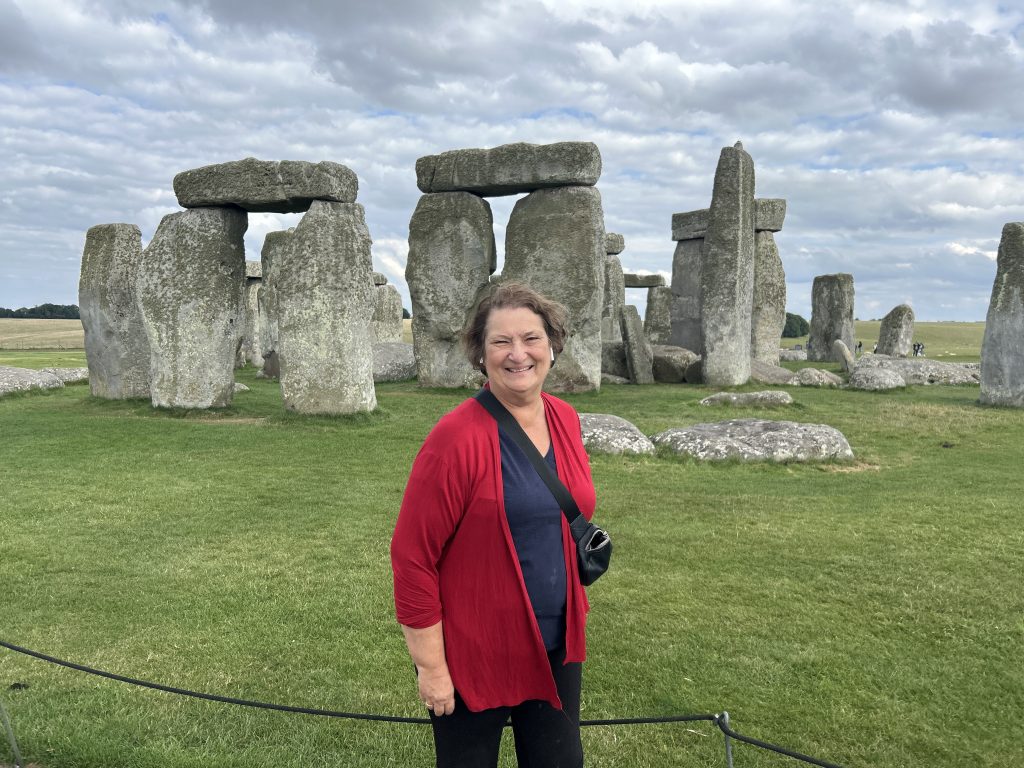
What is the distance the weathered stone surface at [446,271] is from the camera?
53.1 feet

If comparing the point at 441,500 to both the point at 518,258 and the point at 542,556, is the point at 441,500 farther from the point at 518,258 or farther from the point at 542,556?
the point at 518,258

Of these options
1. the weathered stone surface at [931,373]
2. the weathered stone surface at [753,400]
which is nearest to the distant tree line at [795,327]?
the weathered stone surface at [931,373]

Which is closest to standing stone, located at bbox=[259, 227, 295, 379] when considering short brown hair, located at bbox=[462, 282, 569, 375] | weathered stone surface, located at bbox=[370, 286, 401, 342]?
weathered stone surface, located at bbox=[370, 286, 401, 342]

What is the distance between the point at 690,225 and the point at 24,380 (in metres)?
16.2

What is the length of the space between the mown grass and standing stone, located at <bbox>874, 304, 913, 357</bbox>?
1838 cm

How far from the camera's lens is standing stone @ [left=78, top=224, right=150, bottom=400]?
13.3 m

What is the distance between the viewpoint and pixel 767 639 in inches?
175

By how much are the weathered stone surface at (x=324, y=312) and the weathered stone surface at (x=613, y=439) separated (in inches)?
140

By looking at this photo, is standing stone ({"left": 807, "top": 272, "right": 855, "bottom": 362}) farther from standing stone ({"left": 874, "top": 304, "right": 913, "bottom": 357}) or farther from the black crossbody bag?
the black crossbody bag

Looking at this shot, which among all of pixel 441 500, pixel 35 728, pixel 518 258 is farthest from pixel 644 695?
pixel 518 258

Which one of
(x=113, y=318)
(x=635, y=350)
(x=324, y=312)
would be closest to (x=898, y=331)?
(x=635, y=350)

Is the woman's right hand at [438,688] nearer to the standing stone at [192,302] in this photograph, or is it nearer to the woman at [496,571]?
the woman at [496,571]

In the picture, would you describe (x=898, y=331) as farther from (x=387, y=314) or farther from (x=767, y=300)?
(x=387, y=314)

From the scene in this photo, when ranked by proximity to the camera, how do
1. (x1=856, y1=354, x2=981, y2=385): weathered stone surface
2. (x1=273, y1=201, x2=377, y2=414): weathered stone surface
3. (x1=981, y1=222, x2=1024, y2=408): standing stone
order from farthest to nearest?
1. (x1=856, y1=354, x2=981, y2=385): weathered stone surface
2. (x1=981, y1=222, x2=1024, y2=408): standing stone
3. (x1=273, y1=201, x2=377, y2=414): weathered stone surface
